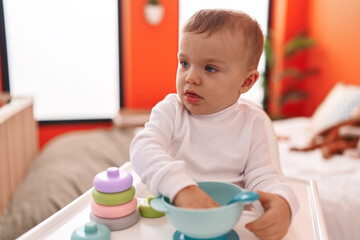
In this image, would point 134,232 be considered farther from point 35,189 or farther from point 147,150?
point 35,189

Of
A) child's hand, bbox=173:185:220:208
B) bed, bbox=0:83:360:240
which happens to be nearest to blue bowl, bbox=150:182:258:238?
child's hand, bbox=173:185:220:208

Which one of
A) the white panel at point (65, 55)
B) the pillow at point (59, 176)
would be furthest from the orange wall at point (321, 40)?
the pillow at point (59, 176)

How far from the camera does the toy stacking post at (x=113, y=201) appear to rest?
63 cm

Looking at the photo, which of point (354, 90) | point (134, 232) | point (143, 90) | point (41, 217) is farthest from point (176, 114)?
point (143, 90)

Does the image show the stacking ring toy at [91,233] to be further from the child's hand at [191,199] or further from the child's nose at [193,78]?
the child's nose at [193,78]

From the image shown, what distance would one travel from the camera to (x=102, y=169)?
171 cm

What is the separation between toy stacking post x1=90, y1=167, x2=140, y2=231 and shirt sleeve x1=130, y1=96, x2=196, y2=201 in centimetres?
5

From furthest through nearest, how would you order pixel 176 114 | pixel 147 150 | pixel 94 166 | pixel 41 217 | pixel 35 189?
pixel 94 166 < pixel 35 189 < pixel 41 217 < pixel 176 114 < pixel 147 150

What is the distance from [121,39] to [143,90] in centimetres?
58

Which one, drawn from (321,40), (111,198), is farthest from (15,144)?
(321,40)

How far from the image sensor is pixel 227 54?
67 centimetres

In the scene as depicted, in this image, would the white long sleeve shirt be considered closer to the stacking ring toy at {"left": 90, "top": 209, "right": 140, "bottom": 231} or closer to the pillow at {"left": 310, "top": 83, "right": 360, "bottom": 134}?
the stacking ring toy at {"left": 90, "top": 209, "right": 140, "bottom": 231}

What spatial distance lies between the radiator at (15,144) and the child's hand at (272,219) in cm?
130

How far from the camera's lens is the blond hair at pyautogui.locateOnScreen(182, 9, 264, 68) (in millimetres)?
657
